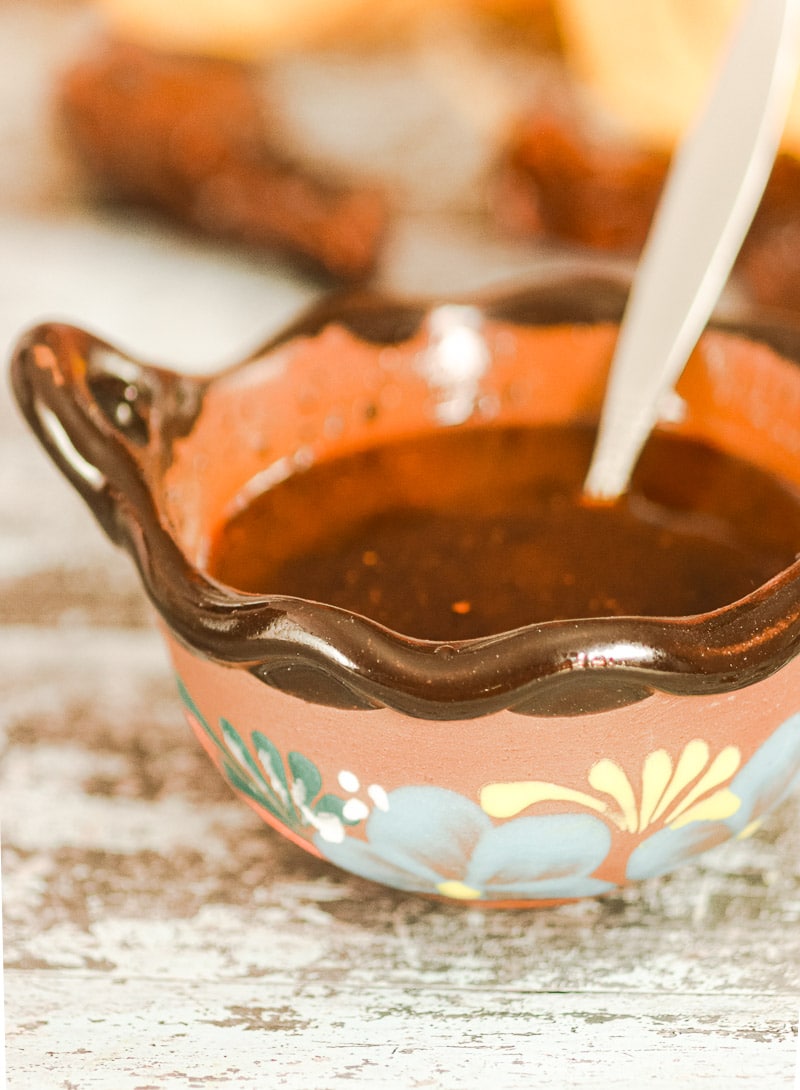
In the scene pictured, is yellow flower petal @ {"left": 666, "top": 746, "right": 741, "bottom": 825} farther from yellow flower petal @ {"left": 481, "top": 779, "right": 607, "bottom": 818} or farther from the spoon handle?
the spoon handle

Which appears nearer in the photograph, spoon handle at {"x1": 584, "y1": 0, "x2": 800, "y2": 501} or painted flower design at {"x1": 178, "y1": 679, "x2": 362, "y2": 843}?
painted flower design at {"x1": 178, "y1": 679, "x2": 362, "y2": 843}

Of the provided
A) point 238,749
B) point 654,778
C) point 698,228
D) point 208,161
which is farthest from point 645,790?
point 208,161

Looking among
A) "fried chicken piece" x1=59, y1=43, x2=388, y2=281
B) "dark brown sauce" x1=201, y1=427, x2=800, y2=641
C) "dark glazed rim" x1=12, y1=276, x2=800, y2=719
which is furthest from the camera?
"fried chicken piece" x1=59, y1=43, x2=388, y2=281

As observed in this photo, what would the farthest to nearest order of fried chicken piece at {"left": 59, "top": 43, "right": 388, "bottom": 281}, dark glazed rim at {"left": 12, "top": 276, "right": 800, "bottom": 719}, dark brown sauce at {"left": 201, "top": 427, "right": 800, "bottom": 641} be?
fried chicken piece at {"left": 59, "top": 43, "right": 388, "bottom": 281} → dark brown sauce at {"left": 201, "top": 427, "right": 800, "bottom": 641} → dark glazed rim at {"left": 12, "top": 276, "right": 800, "bottom": 719}

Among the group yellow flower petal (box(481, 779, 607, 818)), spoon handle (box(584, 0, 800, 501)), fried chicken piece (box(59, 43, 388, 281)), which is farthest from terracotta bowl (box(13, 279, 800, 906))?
fried chicken piece (box(59, 43, 388, 281))

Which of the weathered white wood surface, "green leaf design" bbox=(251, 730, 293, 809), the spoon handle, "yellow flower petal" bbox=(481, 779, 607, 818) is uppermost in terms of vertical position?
the spoon handle

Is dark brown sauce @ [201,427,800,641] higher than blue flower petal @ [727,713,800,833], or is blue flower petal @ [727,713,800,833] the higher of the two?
dark brown sauce @ [201,427,800,641]

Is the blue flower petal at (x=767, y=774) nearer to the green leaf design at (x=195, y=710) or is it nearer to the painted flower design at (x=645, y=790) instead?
the painted flower design at (x=645, y=790)

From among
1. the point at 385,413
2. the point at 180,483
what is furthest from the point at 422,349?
the point at 180,483
